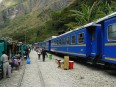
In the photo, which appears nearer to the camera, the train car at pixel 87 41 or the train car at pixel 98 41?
the train car at pixel 98 41

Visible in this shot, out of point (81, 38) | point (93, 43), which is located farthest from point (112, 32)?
point (81, 38)

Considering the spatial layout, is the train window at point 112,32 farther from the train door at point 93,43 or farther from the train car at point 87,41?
the train door at point 93,43

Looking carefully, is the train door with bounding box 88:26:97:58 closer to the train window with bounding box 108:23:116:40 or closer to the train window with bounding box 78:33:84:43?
the train window with bounding box 78:33:84:43

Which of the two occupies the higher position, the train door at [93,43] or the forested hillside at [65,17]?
the forested hillside at [65,17]

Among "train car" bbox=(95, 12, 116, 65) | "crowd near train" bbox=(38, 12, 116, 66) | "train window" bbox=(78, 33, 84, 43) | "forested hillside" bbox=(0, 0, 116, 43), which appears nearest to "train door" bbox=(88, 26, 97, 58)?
"crowd near train" bbox=(38, 12, 116, 66)

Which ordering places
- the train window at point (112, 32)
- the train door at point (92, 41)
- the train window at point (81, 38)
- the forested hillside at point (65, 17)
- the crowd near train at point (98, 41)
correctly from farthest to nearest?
the forested hillside at point (65, 17) → the train window at point (81, 38) → the train door at point (92, 41) → the crowd near train at point (98, 41) → the train window at point (112, 32)

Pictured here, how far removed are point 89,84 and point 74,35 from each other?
508 inches

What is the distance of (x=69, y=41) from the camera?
30.6 meters

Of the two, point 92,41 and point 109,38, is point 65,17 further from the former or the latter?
point 109,38

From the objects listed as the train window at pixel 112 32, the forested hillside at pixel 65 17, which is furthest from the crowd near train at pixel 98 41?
the forested hillside at pixel 65 17

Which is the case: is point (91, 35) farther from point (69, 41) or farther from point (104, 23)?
point (69, 41)

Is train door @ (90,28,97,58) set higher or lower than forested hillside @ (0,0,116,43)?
lower

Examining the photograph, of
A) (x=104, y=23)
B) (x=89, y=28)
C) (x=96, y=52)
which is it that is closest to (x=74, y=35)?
(x=89, y=28)

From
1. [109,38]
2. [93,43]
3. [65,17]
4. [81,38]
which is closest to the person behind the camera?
[109,38]
